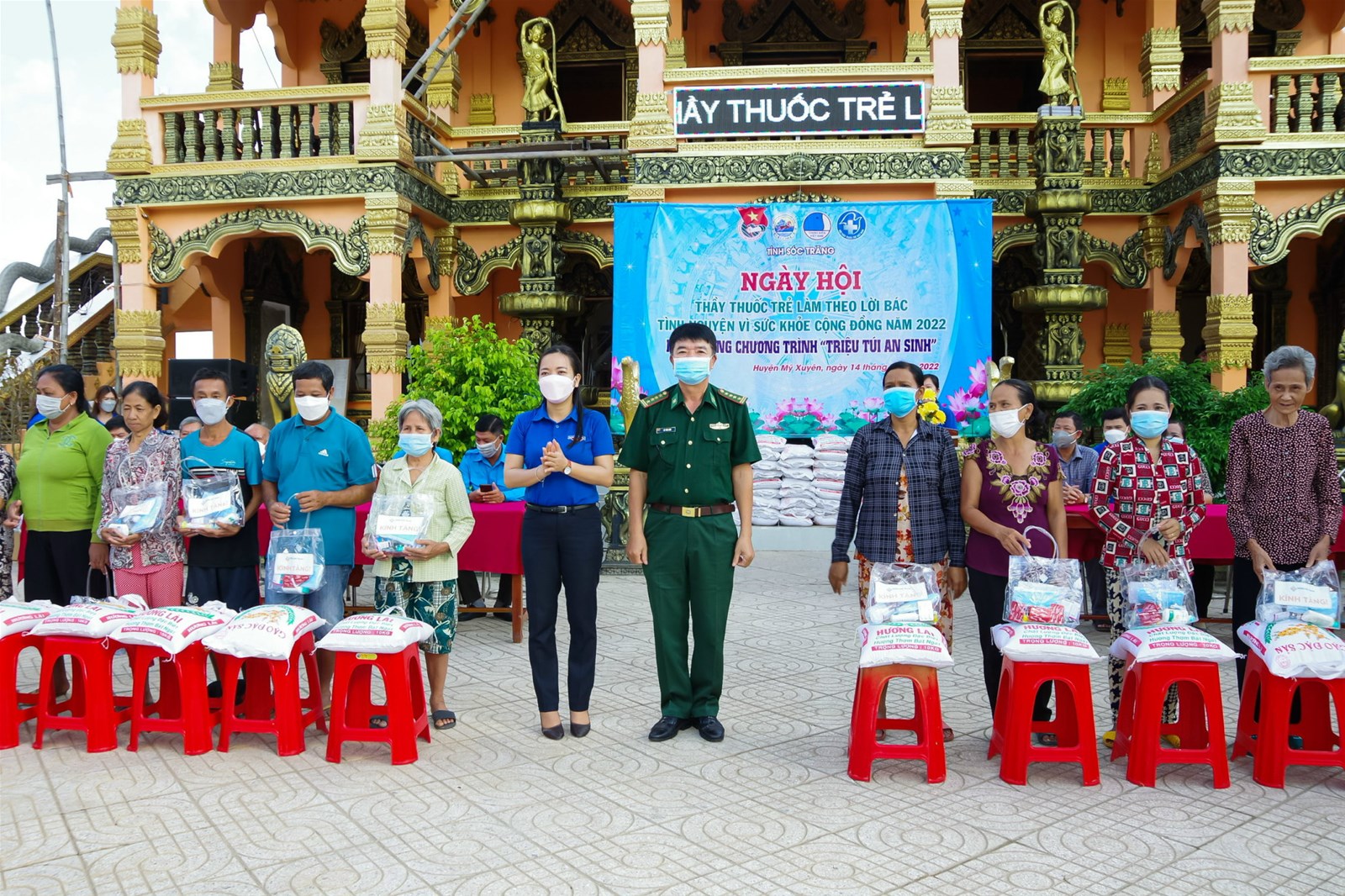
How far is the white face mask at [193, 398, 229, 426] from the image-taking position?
15.7ft

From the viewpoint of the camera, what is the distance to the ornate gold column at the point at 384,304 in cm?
1094

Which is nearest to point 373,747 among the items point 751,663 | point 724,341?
point 751,663

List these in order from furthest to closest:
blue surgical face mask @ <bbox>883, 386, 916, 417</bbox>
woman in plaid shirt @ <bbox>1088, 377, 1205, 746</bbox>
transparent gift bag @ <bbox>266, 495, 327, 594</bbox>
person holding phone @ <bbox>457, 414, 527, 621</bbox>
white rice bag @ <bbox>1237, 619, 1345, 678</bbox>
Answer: person holding phone @ <bbox>457, 414, 527, 621</bbox> < transparent gift bag @ <bbox>266, 495, 327, 594</bbox> < blue surgical face mask @ <bbox>883, 386, 916, 417</bbox> < woman in plaid shirt @ <bbox>1088, 377, 1205, 746</bbox> < white rice bag @ <bbox>1237, 619, 1345, 678</bbox>

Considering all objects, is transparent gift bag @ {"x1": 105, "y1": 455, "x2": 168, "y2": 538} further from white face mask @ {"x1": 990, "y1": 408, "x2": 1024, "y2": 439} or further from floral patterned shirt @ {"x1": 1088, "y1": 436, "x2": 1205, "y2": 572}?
floral patterned shirt @ {"x1": 1088, "y1": 436, "x2": 1205, "y2": 572}

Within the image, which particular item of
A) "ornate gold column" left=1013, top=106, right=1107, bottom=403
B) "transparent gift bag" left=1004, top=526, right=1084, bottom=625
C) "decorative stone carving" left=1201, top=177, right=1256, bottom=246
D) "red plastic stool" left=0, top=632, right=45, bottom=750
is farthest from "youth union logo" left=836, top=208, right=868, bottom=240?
"red plastic stool" left=0, top=632, right=45, bottom=750

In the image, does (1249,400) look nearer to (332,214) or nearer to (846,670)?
(846,670)

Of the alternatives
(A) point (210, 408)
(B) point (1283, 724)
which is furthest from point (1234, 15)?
(A) point (210, 408)

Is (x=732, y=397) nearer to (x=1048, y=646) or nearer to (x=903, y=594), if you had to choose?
(x=903, y=594)

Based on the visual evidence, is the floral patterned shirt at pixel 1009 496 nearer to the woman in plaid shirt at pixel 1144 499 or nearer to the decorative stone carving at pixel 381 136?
the woman in plaid shirt at pixel 1144 499

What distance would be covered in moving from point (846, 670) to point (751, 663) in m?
0.58

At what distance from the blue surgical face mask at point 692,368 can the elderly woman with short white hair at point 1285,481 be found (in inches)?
97.4

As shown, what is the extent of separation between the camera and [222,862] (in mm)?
3271

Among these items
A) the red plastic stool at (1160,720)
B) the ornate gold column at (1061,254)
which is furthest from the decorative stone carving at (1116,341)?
the red plastic stool at (1160,720)

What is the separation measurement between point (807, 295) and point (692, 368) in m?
6.34
